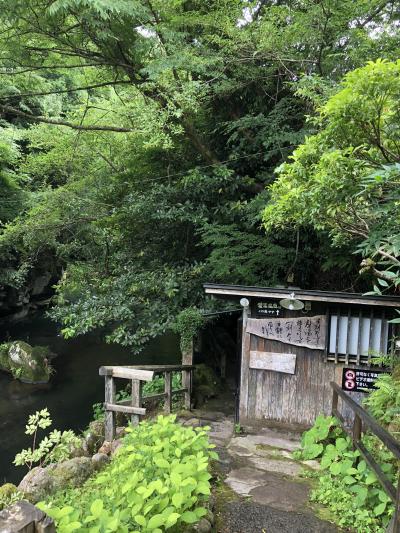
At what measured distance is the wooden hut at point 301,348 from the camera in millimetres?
6578

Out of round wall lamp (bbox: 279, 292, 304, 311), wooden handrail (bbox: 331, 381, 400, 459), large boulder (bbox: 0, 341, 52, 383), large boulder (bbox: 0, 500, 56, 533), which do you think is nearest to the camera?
large boulder (bbox: 0, 500, 56, 533)

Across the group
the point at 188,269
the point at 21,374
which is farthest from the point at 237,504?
the point at 21,374

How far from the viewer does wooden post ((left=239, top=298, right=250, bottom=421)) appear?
7117 millimetres

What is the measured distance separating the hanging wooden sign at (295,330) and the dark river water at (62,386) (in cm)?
679

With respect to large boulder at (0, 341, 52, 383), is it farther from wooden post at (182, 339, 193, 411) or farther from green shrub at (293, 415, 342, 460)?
green shrub at (293, 415, 342, 460)

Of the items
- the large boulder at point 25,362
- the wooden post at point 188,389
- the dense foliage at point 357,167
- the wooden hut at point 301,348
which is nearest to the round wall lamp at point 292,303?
the wooden hut at point 301,348

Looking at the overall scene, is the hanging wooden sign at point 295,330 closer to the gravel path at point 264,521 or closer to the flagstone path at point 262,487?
the flagstone path at point 262,487

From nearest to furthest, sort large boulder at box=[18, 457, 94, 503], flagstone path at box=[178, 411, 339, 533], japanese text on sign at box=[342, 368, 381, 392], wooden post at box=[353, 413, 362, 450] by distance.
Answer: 1. flagstone path at box=[178, 411, 339, 533]
2. wooden post at box=[353, 413, 362, 450]
3. large boulder at box=[18, 457, 94, 503]
4. japanese text on sign at box=[342, 368, 381, 392]

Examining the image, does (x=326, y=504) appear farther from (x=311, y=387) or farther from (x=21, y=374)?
(x=21, y=374)

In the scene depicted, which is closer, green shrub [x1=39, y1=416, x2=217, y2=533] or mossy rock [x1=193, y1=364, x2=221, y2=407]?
green shrub [x1=39, y1=416, x2=217, y2=533]

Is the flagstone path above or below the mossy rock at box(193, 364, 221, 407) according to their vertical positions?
above

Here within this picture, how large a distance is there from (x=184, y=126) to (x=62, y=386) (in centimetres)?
1050

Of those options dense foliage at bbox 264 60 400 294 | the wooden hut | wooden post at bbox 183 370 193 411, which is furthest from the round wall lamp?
wooden post at bbox 183 370 193 411

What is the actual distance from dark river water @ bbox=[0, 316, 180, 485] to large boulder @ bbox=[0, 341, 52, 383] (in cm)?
32
